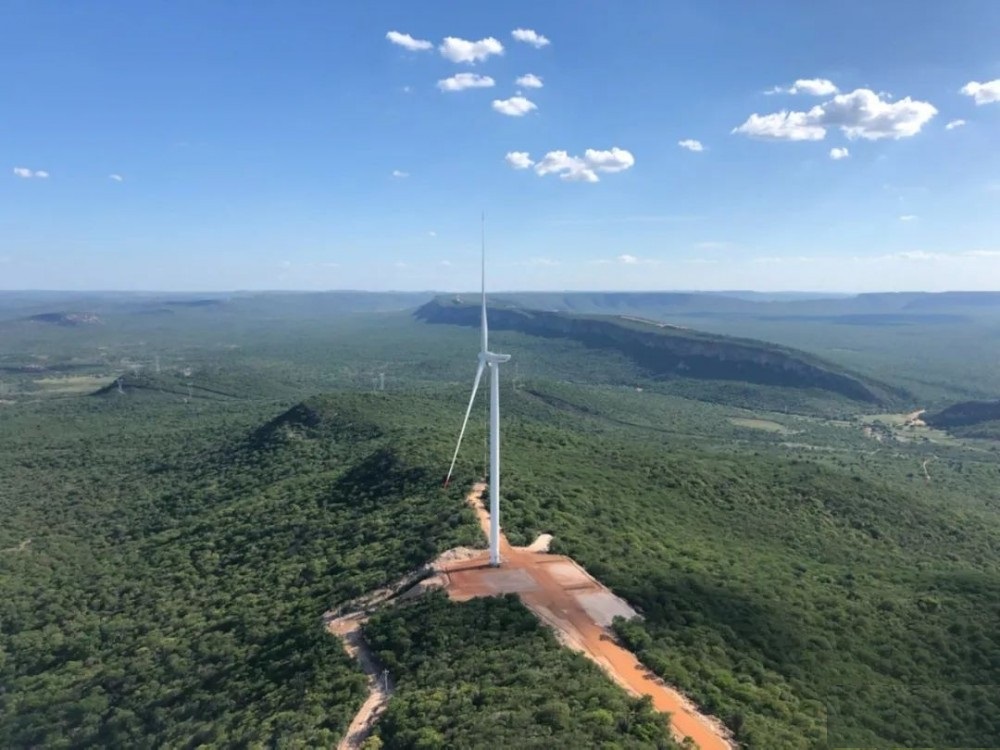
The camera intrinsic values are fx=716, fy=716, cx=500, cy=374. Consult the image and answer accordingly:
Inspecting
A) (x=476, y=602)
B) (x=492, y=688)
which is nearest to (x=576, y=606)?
(x=476, y=602)

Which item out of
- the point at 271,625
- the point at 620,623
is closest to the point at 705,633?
the point at 620,623

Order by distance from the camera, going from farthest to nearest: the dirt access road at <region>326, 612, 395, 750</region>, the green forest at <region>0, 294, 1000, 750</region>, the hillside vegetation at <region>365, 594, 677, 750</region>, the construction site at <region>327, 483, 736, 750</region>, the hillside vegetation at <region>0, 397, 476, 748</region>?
the hillside vegetation at <region>0, 397, 476, 748</region>, the green forest at <region>0, 294, 1000, 750</region>, the construction site at <region>327, 483, 736, 750</region>, the dirt access road at <region>326, 612, 395, 750</region>, the hillside vegetation at <region>365, 594, 677, 750</region>

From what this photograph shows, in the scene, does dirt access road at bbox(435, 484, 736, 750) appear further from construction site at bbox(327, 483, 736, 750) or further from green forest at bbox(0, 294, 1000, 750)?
green forest at bbox(0, 294, 1000, 750)

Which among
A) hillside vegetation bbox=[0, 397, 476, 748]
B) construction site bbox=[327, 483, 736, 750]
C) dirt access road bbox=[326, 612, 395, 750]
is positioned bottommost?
hillside vegetation bbox=[0, 397, 476, 748]

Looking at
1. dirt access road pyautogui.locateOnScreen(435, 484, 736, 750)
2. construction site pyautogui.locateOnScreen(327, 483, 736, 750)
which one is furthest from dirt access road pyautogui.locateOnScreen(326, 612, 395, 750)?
dirt access road pyautogui.locateOnScreen(435, 484, 736, 750)

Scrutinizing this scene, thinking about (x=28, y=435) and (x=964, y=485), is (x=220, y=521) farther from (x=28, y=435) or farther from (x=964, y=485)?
(x=964, y=485)

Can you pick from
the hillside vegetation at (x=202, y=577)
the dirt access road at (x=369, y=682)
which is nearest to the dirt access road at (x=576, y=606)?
the hillside vegetation at (x=202, y=577)
